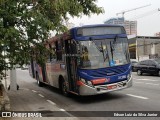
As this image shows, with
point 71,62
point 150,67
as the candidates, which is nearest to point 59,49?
point 71,62

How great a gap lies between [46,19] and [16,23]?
118 centimetres

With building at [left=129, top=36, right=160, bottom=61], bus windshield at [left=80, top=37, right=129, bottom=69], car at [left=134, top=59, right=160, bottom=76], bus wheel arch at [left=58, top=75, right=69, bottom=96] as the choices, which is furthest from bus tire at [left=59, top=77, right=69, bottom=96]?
building at [left=129, top=36, right=160, bottom=61]

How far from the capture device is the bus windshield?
1305 cm

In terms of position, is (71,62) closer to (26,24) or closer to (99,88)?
(99,88)

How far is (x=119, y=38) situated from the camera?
1399cm

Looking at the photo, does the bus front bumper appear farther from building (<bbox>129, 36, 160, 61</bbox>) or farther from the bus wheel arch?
building (<bbox>129, 36, 160, 61</bbox>)

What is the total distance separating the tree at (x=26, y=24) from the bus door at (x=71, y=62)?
3.41ft

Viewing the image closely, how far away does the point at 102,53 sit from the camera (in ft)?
43.6

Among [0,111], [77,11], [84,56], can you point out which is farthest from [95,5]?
[0,111]

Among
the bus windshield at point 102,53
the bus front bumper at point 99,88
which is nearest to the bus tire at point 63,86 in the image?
the bus front bumper at point 99,88

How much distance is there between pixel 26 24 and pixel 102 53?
3194mm

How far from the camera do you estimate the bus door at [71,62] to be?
44.1ft

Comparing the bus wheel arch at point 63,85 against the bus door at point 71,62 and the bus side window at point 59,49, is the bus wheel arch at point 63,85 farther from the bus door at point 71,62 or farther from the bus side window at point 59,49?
the bus door at point 71,62

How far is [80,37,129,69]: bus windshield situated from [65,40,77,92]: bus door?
1.66 ft
